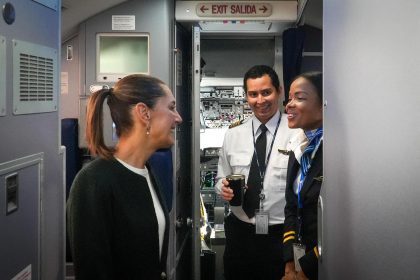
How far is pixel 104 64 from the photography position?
3523mm

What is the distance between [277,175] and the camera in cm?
321

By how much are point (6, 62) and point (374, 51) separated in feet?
4.36

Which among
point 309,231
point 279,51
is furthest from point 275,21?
point 309,231

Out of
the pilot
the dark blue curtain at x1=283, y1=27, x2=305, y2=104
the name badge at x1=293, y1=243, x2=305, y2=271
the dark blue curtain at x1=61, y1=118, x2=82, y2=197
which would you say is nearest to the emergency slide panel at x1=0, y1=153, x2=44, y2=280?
the name badge at x1=293, y1=243, x2=305, y2=271

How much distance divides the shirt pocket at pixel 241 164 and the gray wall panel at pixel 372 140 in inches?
68.3

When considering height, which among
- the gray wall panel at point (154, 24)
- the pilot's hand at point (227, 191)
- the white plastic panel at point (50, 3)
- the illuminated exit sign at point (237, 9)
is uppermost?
the illuminated exit sign at point (237, 9)

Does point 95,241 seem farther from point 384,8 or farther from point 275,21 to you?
point 275,21

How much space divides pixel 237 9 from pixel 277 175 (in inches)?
58.3

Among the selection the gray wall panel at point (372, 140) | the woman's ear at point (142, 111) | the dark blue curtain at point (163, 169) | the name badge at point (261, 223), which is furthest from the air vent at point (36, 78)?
the name badge at point (261, 223)

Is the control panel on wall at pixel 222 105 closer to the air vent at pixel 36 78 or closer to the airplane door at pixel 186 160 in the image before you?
the airplane door at pixel 186 160

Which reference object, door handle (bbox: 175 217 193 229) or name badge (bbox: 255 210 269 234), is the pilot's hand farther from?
door handle (bbox: 175 217 193 229)

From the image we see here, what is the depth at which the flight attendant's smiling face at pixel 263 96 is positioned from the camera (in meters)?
3.38

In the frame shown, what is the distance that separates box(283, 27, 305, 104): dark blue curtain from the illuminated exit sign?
373mm

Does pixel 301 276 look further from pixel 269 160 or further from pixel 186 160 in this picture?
pixel 186 160
